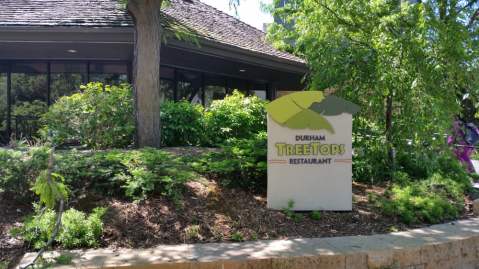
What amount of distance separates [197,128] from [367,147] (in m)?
3.49

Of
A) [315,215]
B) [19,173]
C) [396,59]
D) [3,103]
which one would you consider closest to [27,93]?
[3,103]

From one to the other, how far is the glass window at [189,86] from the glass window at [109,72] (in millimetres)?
1981

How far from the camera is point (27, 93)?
45.6 ft

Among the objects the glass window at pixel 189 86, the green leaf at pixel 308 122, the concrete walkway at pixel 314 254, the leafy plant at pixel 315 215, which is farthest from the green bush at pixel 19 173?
the glass window at pixel 189 86

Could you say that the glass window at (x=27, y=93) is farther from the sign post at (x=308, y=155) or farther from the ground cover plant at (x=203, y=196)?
the sign post at (x=308, y=155)

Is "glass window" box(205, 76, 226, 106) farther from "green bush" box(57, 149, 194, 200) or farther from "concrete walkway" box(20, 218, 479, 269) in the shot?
"concrete walkway" box(20, 218, 479, 269)

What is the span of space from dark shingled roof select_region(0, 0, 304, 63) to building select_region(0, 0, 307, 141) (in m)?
0.02

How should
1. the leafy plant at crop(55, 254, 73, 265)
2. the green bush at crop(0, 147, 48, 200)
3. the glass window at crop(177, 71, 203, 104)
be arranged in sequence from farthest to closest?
the glass window at crop(177, 71, 203, 104), the green bush at crop(0, 147, 48, 200), the leafy plant at crop(55, 254, 73, 265)

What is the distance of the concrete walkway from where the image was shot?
4.16 meters

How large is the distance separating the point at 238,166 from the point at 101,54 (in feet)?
27.0

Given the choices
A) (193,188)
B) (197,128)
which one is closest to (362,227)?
(193,188)

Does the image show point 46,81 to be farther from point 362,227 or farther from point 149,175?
point 362,227

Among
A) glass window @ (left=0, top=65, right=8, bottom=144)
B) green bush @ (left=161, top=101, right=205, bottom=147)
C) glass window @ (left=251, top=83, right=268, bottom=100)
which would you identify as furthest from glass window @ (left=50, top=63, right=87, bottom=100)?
glass window @ (left=251, top=83, right=268, bottom=100)

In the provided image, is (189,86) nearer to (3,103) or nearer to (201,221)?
(3,103)
